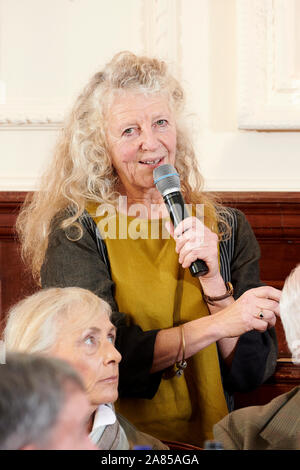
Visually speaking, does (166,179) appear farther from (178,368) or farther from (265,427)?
(265,427)

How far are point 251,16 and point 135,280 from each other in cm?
100

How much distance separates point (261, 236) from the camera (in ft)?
6.73

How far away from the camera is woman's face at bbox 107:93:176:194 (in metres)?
1.49

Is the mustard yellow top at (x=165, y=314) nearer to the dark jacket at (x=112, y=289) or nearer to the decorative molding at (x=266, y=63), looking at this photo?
the dark jacket at (x=112, y=289)

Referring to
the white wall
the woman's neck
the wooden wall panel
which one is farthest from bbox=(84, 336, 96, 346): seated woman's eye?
the white wall

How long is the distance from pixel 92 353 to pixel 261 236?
961 millimetres

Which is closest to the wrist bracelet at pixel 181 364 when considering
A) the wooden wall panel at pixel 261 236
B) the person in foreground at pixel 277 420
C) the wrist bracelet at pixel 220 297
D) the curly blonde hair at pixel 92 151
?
the wrist bracelet at pixel 220 297

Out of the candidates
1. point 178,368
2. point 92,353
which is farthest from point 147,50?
point 92,353

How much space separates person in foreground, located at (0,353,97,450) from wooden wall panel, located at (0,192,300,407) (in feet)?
4.21

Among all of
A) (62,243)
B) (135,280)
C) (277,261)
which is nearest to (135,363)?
(135,280)

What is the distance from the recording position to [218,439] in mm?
1174

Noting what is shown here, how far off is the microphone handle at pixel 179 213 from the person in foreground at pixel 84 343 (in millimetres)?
190

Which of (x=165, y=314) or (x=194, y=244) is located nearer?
(x=194, y=244)
